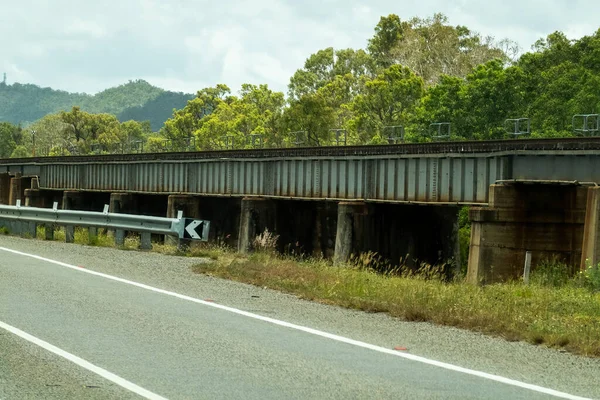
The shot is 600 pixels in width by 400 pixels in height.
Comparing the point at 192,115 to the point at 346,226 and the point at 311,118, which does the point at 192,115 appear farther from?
the point at 346,226

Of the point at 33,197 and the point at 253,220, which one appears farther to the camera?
the point at 33,197

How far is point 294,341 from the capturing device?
10219 millimetres

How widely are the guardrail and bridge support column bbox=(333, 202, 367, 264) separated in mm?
14057

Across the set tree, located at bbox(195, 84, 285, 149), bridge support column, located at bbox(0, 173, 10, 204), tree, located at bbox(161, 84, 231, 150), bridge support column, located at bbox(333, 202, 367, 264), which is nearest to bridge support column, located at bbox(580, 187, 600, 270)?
bridge support column, located at bbox(333, 202, 367, 264)

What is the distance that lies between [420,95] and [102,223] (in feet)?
196

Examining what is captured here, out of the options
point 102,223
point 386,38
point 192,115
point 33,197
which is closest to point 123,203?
point 33,197

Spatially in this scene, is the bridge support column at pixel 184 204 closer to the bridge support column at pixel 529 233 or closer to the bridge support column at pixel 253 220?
the bridge support column at pixel 253 220

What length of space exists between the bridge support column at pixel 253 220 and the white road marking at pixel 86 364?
3219 centimetres

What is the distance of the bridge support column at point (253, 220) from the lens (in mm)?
43500

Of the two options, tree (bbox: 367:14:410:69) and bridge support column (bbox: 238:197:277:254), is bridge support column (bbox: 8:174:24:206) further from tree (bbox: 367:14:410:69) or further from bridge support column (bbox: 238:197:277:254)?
tree (bbox: 367:14:410:69)

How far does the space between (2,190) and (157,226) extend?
54962 mm

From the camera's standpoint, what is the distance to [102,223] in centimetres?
2397

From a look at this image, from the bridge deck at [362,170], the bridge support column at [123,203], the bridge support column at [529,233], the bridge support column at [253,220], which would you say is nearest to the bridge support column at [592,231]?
the bridge deck at [362,170]

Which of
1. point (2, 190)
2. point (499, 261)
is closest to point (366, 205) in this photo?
point (499, 261)
